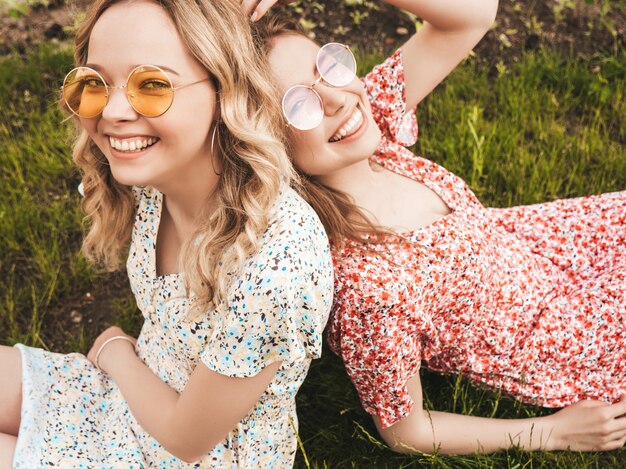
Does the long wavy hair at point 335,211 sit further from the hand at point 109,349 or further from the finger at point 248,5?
the hand at point 109,349

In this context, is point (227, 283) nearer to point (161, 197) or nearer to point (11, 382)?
point (161, 197)

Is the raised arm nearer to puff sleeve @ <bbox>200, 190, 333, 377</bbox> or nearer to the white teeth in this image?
puff sleeve @ <bbox>200, 190, 333, 377</bbox>

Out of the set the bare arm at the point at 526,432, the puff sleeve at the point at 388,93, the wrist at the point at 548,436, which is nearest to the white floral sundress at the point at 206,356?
the bare arm at the point at 526,432

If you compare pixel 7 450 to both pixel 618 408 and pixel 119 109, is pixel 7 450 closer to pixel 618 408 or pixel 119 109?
pixel 119 109

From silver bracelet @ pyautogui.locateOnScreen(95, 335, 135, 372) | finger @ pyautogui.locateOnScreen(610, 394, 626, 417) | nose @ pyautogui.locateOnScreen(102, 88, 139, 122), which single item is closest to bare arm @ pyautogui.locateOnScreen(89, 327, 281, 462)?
silver bracelet @ pyautogui.locateOnScreen(95, 335, 135, 372)

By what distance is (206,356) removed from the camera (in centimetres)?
175

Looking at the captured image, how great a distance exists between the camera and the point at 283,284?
163cm

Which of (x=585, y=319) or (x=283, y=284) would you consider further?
(x=585, y=319)

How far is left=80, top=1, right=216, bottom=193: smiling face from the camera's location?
5.33 ft

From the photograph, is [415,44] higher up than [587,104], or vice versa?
[415,44]

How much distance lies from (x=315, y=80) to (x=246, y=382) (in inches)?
31.7

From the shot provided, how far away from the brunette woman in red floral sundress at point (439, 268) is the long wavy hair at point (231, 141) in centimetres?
10

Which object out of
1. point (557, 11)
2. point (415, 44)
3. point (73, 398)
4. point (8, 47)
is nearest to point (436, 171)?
point (415, 44)

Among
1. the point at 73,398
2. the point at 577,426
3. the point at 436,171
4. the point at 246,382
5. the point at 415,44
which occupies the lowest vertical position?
the point at 577,426
